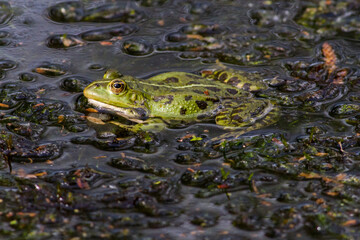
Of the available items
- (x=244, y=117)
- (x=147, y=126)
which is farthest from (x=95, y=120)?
(x=244, y=117)

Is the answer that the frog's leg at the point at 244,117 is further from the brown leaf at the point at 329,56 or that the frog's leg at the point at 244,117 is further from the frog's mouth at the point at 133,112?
the brown leaf at the point at 329,56

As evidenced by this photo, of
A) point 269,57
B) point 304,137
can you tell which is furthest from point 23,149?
point 269,57

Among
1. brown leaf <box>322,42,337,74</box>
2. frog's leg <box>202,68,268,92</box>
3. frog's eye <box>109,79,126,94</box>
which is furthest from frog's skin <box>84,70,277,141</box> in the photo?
brown leaf <box>322,42,337,74</box>

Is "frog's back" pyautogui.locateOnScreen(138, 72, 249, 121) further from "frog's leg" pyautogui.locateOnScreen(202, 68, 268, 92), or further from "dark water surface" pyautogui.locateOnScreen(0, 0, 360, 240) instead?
"dark water surface" pyautogui.locateOnScreen(0, 0, 360, 240)

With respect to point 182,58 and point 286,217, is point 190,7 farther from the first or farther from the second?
point 286,217

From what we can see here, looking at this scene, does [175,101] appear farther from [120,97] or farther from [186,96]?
[120,97]
